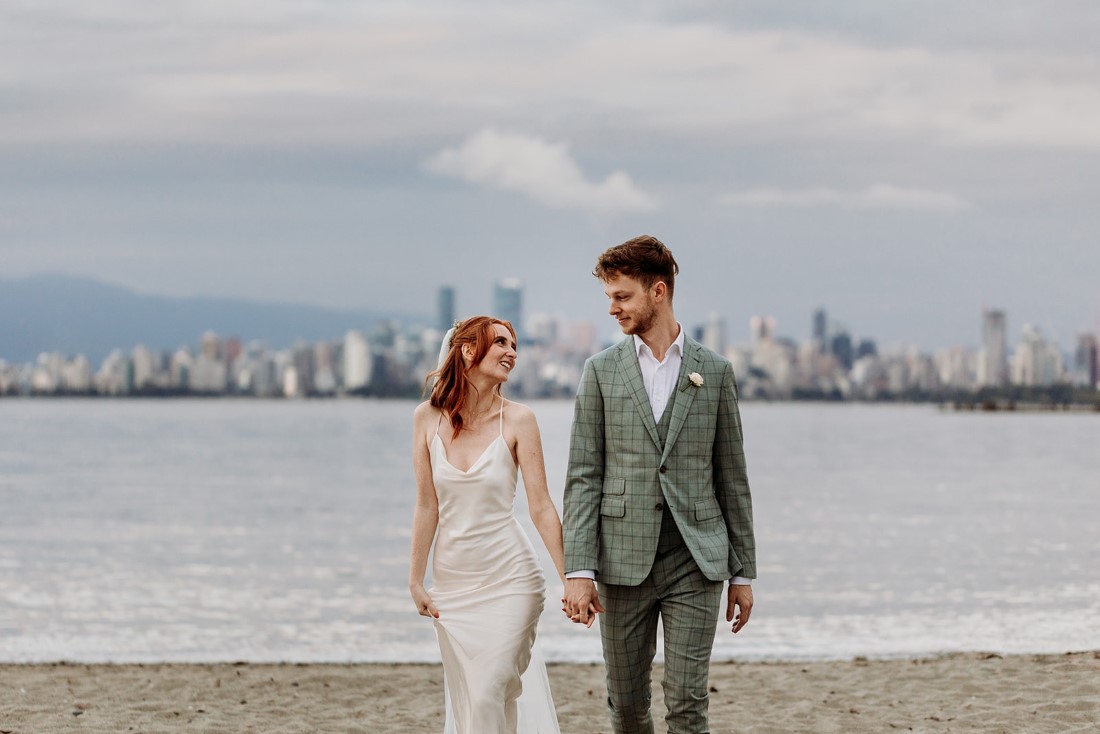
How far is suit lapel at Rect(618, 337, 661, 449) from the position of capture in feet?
16.0

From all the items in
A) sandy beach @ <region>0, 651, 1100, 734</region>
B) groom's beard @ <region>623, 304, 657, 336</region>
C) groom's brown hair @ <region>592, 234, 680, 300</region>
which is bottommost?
sandy beach @ <region>0, 651, 1100, 734</region>

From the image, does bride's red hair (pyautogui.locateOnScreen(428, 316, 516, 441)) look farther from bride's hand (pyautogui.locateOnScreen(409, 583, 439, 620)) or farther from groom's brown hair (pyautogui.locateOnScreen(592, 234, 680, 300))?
bride's hand (pyautogui.locateOnScreen(409, 583, 439, 620))

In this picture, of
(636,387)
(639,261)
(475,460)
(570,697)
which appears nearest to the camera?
(639,261)

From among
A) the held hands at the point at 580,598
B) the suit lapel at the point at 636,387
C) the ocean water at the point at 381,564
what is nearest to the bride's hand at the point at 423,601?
the held hands at the point at 580,598

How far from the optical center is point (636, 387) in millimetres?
4910

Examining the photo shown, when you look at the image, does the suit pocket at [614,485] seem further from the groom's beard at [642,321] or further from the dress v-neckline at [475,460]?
the groom's beard at [642,321]

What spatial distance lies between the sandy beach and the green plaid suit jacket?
147 inches

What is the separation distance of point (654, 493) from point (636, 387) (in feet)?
1.33

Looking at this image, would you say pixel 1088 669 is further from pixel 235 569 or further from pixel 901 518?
pixel 901 518

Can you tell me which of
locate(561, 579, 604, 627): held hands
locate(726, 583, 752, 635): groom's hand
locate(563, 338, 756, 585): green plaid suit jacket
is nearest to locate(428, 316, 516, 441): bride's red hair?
locate(563, 338, 756, 585): green plaid suit jacket

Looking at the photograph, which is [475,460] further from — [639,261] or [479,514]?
[639,261]

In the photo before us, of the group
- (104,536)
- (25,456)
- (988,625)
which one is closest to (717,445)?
(988,625)

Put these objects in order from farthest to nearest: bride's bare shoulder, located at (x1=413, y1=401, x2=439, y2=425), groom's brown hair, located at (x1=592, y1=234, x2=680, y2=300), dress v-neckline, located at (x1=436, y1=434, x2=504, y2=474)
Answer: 1. bride's bare shoulder, located at (x1=413, y1=401, x2=439, y2=425)
2. dress v-neckline, located at (x1=436, y1=434, x2=504, y2=474)
3. groom's brown hair, located at (x1=592, y1=234, x2=680, y2=300)

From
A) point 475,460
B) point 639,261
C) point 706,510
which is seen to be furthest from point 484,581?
point 639,261
